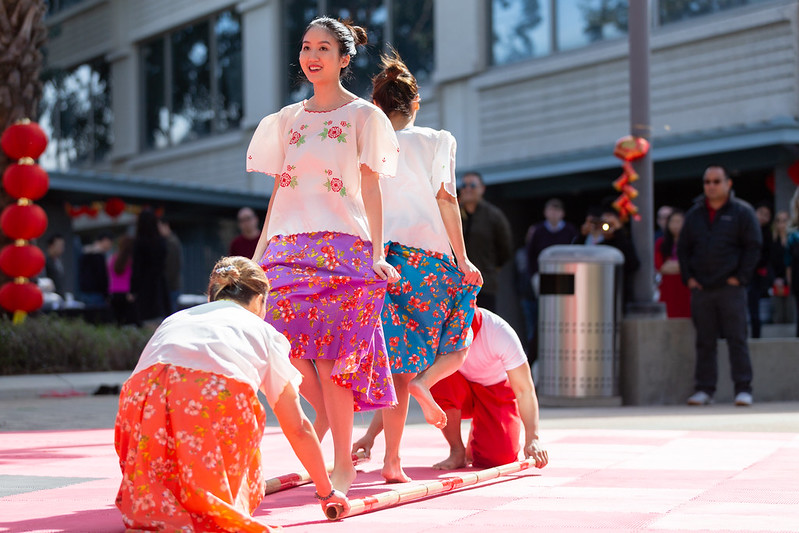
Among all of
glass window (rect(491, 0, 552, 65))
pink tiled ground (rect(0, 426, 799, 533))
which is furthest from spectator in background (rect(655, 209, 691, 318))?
glass window (rect(491, 0, 552, 65))

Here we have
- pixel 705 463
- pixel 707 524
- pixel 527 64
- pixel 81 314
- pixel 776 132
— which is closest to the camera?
pixel 707 524

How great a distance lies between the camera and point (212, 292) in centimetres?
411

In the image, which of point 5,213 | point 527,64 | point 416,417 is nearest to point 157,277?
point 5,213

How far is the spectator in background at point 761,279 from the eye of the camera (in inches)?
479

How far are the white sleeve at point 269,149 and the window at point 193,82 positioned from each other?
1994cm

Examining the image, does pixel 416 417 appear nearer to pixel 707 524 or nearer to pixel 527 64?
pixel 707 524

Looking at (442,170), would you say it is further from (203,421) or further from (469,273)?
(203,421)

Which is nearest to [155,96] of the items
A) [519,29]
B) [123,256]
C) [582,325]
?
[519,29]

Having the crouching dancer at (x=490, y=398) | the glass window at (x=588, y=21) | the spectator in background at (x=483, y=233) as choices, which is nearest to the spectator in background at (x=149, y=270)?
the spectator in background at (x=483, y=233)

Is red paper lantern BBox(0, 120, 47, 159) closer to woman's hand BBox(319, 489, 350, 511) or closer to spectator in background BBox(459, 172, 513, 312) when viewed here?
spectator in background BBox(459, 172, 513, 312)

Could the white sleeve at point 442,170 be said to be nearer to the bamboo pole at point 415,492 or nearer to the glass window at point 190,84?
the bamboo pole at point 415,492

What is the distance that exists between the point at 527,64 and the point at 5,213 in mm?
7905

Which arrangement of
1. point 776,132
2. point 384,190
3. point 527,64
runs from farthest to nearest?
point 527,64 → point 776,132 → point 384,190

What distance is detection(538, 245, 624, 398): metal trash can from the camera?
10.2 m
